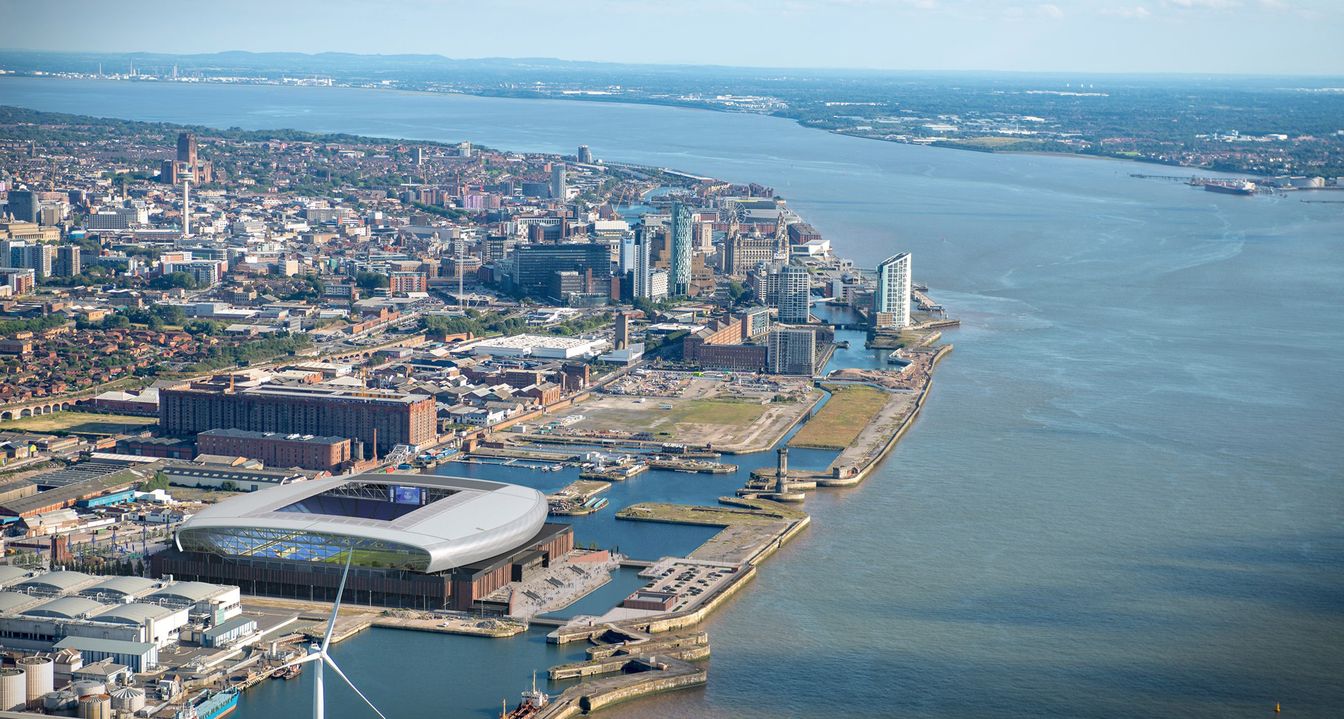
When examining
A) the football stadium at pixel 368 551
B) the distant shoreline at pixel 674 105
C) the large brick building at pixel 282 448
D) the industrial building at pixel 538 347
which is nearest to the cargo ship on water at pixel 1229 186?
the distant shoreline at pixel 674 105

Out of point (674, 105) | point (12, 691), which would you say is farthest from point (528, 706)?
point (674, 105)

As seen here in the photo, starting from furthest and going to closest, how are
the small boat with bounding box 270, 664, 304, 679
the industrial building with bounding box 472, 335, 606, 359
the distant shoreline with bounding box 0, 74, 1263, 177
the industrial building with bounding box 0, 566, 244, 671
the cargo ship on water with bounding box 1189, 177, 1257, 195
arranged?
the distant shoreline with bounding box 0, 74, 1263, 177, the cargo ship on water with bounding box 1189, 177, 1257, 195, the industrial building with bounding box 472, 335, 606, 359, the industrial building with bounding box 0, 566, 244, 671, the small boat with bounding box 270, 664, 304, 679

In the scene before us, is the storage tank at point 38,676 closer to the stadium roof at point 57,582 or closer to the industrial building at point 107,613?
the industrial building at point 107,613

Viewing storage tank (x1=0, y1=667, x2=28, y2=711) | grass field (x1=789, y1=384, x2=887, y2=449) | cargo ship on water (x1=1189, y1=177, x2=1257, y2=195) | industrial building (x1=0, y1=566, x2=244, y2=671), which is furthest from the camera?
→ cargo ship on water (x1=1189, y1=177, x2=1257, y2=195)

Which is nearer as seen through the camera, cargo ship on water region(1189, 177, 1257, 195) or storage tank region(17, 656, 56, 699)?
storage tank region(17, 656, 56, 699)

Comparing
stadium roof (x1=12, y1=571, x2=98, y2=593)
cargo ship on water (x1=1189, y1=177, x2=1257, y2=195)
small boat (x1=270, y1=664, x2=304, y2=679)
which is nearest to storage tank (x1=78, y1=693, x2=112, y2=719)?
small boat (x1=270, y1=664, x2=304, y2=679)

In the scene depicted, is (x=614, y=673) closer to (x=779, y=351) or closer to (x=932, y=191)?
(x=779, y=351)

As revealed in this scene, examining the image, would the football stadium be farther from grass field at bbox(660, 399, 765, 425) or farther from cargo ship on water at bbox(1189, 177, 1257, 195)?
cargo ship on water at bbox(1189, 177, 1257, 195)
